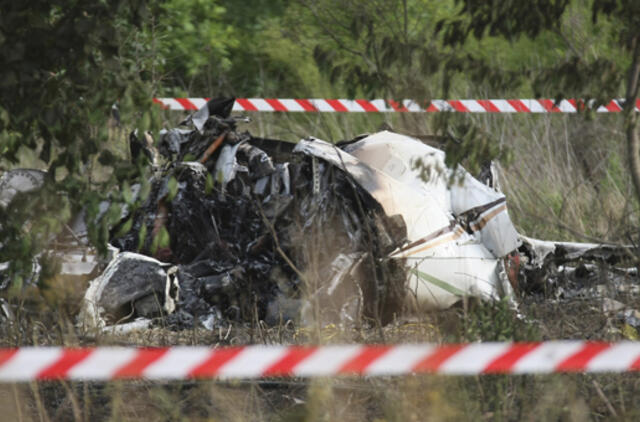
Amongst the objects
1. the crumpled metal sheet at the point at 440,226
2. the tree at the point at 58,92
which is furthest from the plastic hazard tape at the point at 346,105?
the tree at the point at 58,92

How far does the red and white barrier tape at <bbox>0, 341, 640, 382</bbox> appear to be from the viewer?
2.37 metres

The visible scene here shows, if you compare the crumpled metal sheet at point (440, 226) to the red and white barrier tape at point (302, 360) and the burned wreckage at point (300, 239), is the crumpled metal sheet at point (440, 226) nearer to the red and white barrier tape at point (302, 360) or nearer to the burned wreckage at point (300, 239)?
the burned wreckage at point (300, 239)

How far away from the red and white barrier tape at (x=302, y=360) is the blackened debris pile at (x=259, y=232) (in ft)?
5.21

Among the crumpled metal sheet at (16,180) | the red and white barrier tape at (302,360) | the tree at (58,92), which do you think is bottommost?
the red and white barrier tape at (302,360)

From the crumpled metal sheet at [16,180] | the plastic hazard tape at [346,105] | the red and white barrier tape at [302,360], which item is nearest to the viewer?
the red and white barrier tape at [302,360]

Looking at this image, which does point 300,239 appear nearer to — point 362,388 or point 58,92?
point 362,388

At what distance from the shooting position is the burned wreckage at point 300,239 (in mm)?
4480

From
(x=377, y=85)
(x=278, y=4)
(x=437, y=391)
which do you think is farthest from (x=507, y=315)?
(x=278, y=4)

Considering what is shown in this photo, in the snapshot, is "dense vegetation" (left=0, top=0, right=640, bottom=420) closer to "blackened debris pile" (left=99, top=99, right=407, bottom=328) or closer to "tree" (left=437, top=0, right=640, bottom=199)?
"tree" (left=437, top=0, right=640, bottom=199)

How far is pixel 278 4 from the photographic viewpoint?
1277 centimetres

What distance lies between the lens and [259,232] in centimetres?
489

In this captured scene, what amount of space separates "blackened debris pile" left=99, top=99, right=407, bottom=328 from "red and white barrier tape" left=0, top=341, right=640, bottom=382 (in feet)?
5.21

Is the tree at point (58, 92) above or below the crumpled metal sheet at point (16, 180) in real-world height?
above

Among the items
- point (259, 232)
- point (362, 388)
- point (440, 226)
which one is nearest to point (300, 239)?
point (259, 232)
